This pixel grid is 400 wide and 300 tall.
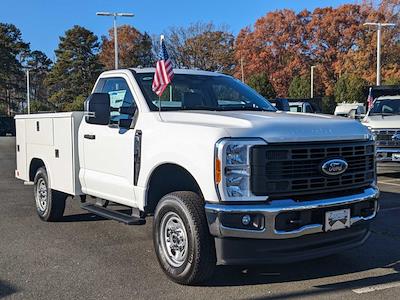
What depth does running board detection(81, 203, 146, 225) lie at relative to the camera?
5.60m

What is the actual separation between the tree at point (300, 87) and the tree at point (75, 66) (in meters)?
23.4

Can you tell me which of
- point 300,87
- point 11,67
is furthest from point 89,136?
point 11,67

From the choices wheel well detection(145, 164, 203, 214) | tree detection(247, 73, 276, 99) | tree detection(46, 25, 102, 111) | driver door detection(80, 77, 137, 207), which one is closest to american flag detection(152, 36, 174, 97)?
driver door detection(80, 77, 137, 207)

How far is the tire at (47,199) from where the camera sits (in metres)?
7.63

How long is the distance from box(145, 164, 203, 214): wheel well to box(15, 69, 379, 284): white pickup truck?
1 centimetres

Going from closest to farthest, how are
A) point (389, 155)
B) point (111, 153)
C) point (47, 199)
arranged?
1. point (111, 153)
2. point (47, 199)
3. point (389, 155)

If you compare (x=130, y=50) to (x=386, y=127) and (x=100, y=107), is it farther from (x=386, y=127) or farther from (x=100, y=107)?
(x=100, y=107)

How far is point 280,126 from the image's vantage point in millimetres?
4676

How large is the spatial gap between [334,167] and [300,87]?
53.8 metres

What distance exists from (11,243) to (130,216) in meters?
1.82

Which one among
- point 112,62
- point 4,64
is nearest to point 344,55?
point 112,62

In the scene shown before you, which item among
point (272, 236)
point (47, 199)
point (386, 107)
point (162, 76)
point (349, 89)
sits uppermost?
point (349, 89)

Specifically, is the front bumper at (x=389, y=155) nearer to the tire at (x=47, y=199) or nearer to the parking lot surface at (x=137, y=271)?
the parking lot surface at (x=137, y=271)

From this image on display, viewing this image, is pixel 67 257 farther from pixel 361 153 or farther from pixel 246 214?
pixel 361 153
